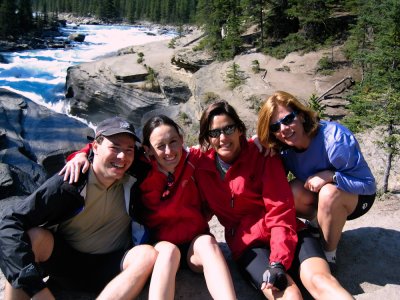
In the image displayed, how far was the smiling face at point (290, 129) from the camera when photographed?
10.4 feet

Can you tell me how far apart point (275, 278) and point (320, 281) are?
315mm

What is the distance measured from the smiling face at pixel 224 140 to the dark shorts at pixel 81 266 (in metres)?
1.13

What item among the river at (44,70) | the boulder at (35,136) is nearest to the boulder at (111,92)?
the river at (44,70)

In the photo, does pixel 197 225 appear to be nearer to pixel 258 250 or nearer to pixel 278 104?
pixel 258 250

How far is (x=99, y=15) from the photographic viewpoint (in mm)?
89688

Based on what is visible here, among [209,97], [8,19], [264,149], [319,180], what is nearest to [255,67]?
[209,97]

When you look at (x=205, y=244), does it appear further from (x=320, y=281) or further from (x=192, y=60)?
(x=192, y=60)

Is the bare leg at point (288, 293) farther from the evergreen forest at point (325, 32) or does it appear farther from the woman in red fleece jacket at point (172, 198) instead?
the evergreen forest at point (325, 32)

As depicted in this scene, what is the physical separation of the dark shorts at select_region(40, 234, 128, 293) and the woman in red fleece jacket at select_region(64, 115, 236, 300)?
373mm

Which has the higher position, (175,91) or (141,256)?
(141,256)

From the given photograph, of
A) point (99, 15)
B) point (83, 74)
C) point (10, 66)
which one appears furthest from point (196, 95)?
point (99, 15)

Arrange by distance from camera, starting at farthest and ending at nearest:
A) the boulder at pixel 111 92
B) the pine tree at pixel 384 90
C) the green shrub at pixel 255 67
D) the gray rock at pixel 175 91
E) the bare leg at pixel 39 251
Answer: the gray rock at pixel 175 91 < the boulder at pixel 111 92 < the green shrub at pixel 255 67 < the pine tree at pixel 384 90 < the bare leg at pixel 39 251

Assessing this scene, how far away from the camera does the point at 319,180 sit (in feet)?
10.3

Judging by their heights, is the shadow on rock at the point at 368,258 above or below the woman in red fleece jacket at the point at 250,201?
below
